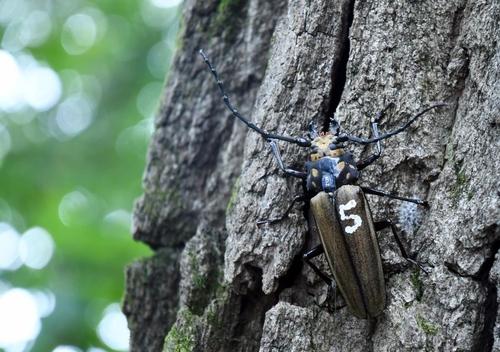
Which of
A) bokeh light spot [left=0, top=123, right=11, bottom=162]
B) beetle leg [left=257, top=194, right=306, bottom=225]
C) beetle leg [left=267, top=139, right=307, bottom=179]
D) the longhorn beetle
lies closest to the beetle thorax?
the longhorn beetle

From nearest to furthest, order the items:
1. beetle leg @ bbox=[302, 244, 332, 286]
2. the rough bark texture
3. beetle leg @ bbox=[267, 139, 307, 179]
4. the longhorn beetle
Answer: the rough bark texture, the longhorn beetle, beetle leg @ bbox=[302, 244, 332, 286], beetle leg @ bbox=[267, 139, 307, 179]

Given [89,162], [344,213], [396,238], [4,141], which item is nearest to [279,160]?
[344,213]

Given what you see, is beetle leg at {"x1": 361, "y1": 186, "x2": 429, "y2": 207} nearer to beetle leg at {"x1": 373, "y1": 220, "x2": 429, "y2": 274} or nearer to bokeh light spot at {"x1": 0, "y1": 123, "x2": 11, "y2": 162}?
beetle leg at {"x1": 373, "y1": 220, "x2": 429, "y2": 274}

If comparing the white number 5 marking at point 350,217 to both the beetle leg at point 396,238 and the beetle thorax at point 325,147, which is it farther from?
the beetle thorax at point 325,147

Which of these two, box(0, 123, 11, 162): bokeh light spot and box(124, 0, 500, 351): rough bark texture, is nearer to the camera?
box(124, 0, 500, 351): rough bark texture

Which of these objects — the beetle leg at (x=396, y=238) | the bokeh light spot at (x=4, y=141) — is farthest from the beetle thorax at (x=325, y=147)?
the bokeh light spot at (x=4, y=141)

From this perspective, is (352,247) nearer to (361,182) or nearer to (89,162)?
(361,182)

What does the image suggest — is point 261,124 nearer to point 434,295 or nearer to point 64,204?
point 434,295
